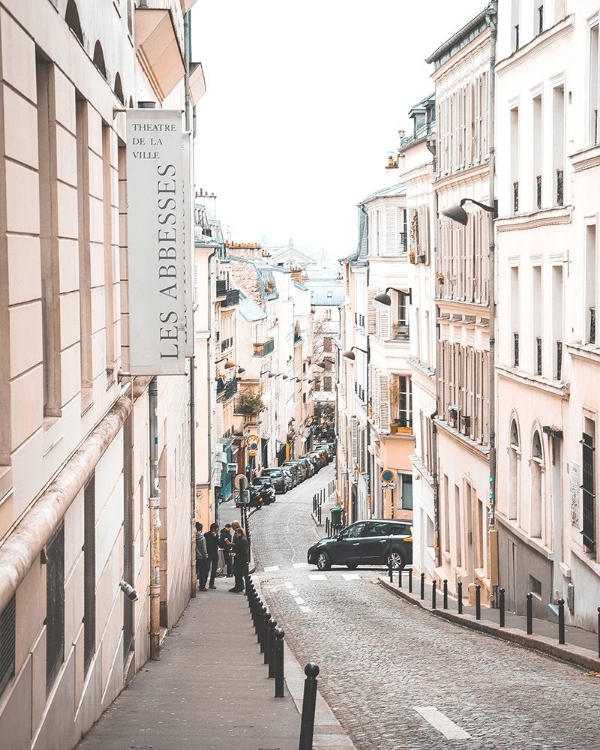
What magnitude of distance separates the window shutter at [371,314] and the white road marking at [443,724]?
1583 inches

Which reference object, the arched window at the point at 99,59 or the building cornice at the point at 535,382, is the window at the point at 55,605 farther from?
the building cornice at the point at 535,382

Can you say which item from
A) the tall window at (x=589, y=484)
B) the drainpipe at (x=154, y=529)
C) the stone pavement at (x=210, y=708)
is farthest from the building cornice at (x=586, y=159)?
the stone pavement at (x=210, y=708)

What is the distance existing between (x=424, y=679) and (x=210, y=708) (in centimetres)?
397

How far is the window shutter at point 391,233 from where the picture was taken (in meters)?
50.5

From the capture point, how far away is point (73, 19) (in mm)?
9594

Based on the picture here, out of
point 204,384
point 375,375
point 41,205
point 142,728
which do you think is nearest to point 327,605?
point 142,728

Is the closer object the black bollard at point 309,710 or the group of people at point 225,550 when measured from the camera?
the black bollard at point 309,710

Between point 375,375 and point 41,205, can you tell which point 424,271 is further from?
point 41,205

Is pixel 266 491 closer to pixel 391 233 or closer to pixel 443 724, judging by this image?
pixel 391 233

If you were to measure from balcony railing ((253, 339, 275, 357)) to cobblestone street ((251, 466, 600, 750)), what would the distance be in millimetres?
59938

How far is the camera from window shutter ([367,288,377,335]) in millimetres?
52719

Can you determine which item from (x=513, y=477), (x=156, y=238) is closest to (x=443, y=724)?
(x=156, y=238)

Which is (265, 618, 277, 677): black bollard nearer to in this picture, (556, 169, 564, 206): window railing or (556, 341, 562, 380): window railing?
(556, 341, 562, 380): window railing

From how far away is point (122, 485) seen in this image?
13.5 metres
